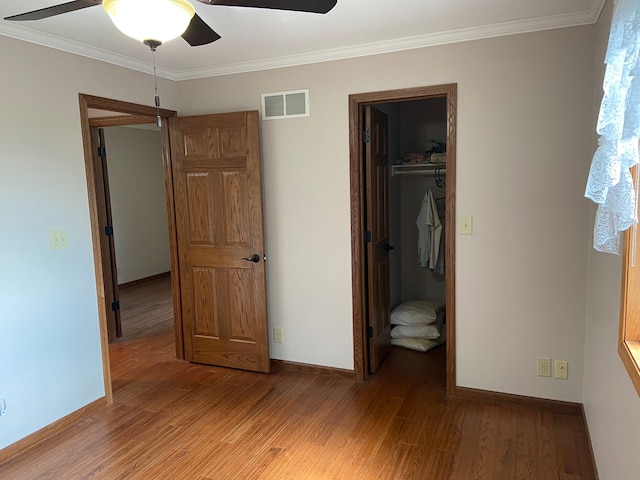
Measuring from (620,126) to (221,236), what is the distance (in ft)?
9.41

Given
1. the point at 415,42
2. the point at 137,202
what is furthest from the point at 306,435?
the point at 137,202

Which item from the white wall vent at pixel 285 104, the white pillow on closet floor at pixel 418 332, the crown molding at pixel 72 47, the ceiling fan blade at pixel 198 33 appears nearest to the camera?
the ceiling fan blade at pixel 198 33

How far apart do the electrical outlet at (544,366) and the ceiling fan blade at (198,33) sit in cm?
262

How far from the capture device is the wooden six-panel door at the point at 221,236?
348 cm

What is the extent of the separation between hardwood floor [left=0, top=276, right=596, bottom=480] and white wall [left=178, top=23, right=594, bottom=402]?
0.33 meters

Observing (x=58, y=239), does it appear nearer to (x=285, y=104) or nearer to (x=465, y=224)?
(x=285, y=104)

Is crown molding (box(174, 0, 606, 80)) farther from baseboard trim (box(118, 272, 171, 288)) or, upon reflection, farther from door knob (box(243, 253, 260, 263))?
baseboard trim (box(118, 272, 171, 288))

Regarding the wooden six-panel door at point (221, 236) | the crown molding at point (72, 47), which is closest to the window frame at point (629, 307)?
the wooden six-panel door at point (221, 236)

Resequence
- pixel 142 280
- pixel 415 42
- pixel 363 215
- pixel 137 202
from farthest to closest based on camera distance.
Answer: pixel 142 280 < pixel 137 202 < pixel 363 215 < pixel 415 42

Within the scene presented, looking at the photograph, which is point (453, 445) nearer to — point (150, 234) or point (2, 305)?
point (2, 305)

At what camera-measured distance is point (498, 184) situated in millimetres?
2869

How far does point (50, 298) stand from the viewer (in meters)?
2.78

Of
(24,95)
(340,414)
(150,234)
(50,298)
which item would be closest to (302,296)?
(340,414)

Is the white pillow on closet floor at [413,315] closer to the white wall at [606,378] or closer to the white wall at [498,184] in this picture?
the white wall at [498,184]
